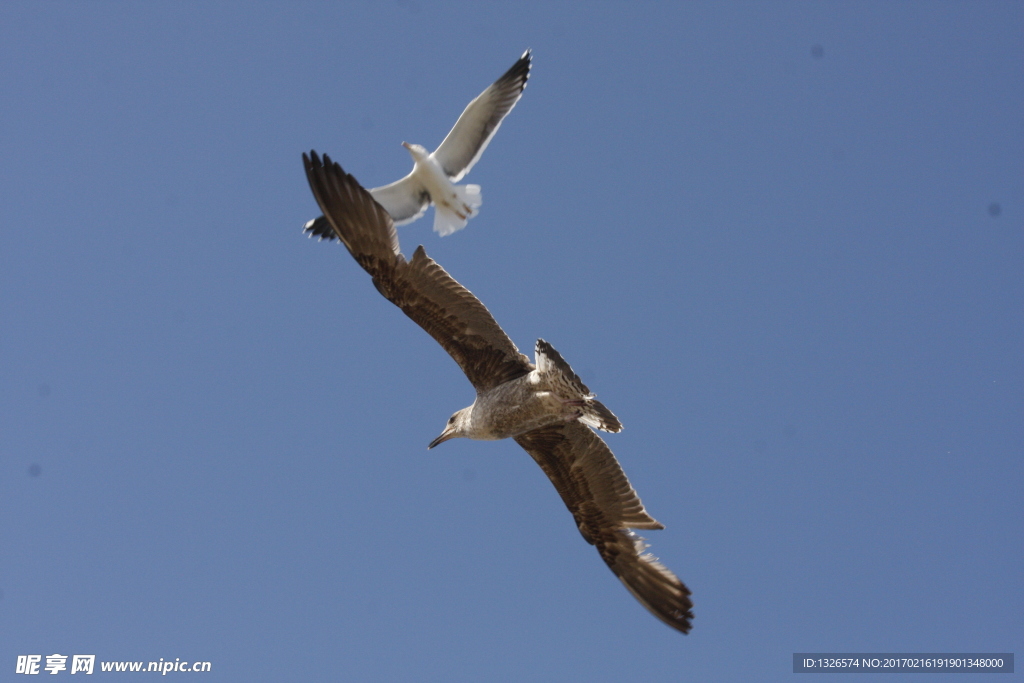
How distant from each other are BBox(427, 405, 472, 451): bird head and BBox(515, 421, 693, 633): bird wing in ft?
2.02

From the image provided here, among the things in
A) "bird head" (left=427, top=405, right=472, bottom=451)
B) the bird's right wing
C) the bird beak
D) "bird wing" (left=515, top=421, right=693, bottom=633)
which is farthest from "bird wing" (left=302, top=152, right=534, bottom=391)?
the bird's right wing

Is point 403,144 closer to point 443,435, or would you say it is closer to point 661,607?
point 443,435

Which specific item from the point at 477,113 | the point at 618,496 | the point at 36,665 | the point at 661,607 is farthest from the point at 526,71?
the point at 36,665

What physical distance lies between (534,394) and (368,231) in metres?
2.27

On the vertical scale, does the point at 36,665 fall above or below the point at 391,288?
below

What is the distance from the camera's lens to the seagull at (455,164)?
1378cm

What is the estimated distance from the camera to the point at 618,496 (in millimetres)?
11281

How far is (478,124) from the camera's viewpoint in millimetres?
14141

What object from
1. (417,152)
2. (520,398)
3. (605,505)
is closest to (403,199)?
(417,152)

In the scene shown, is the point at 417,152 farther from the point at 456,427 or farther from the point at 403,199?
the point at 456,427

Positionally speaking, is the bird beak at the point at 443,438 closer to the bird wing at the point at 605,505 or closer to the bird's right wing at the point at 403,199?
the bird wing at the point at 605,505

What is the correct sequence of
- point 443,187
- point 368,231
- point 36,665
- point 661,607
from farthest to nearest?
point 36,665 → point 443,187 → point 661,607 → point 368,231

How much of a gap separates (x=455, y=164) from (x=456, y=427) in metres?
4.63

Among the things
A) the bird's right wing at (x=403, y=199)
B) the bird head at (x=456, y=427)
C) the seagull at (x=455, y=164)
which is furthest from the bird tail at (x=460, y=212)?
the bird head at (x=456, y=427)
